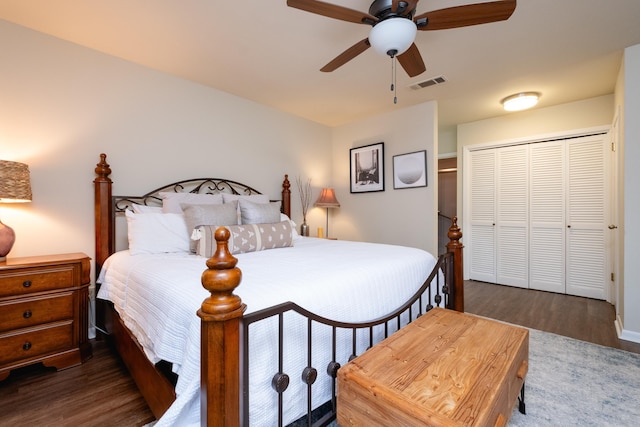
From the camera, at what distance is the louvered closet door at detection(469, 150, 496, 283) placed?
426 cm

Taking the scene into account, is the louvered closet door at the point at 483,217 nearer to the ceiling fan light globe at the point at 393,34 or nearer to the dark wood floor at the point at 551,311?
the dark wood floor at the point at 551,311

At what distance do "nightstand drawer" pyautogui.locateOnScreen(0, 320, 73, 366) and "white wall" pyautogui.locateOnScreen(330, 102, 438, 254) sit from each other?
11.0 ft

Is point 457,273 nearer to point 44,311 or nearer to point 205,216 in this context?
point 205,216

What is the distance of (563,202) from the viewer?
146 inches

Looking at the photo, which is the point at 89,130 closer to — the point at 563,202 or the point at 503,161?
the point at 503,161

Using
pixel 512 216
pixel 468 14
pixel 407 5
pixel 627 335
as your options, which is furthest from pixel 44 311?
pixel 512 216

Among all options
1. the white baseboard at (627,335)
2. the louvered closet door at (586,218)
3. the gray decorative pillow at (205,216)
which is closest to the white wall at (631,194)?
the white baseboard at (627,335)

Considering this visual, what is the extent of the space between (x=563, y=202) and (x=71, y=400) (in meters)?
5.15

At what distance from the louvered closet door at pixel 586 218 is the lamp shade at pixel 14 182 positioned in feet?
17.9

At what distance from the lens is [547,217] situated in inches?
150

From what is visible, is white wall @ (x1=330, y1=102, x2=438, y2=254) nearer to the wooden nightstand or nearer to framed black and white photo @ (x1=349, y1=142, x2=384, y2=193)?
framed black and white photo @ (x1=349, y1=142, x2=384, y2=193)

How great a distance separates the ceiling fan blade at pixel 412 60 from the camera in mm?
1946

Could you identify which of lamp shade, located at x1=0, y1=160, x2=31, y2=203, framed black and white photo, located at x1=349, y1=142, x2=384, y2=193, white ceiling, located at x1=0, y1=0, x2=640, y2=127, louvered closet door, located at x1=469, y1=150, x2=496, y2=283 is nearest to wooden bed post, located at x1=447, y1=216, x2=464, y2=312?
white ceiling, located at x1=0, y1=0, x2=640, y2=127

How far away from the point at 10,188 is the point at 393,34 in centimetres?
257
